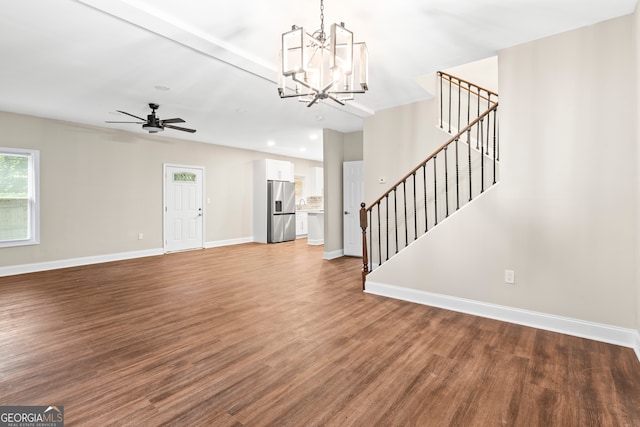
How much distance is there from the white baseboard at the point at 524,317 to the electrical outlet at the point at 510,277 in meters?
0.26

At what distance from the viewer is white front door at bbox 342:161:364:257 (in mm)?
6496

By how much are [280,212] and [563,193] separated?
688 centimetres

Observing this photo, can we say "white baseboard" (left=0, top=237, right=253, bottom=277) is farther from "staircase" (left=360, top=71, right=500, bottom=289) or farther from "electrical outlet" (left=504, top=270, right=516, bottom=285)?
"electrical outlet" (left=504, top=270, right=516, bottom=285)

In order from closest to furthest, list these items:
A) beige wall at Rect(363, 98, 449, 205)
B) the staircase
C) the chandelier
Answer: the chandelier < the staircase < beige wall at Rect(363, 98, 449, 205)

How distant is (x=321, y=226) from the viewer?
8.32 m

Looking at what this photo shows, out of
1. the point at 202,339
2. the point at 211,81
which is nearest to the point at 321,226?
the point at 211,81

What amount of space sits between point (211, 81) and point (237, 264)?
3.31 m

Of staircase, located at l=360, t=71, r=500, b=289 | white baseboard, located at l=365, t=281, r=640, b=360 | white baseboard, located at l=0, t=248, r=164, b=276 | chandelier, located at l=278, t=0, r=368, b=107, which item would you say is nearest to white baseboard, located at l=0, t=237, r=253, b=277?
white baseboard, located at l=0, t=248, r=164, b=276

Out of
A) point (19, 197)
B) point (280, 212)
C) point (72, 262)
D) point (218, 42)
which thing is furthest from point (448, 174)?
point (19, 197)

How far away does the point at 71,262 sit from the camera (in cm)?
582

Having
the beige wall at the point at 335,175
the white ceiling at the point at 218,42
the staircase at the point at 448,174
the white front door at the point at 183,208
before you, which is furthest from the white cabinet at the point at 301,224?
the white ceiling at the point at 218,42

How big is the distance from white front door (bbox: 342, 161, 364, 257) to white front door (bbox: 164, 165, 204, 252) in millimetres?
3701

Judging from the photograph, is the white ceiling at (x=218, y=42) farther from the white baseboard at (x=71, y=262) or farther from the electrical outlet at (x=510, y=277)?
the white baseboard at (x=71, y=262)

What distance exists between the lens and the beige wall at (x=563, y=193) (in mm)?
2645
